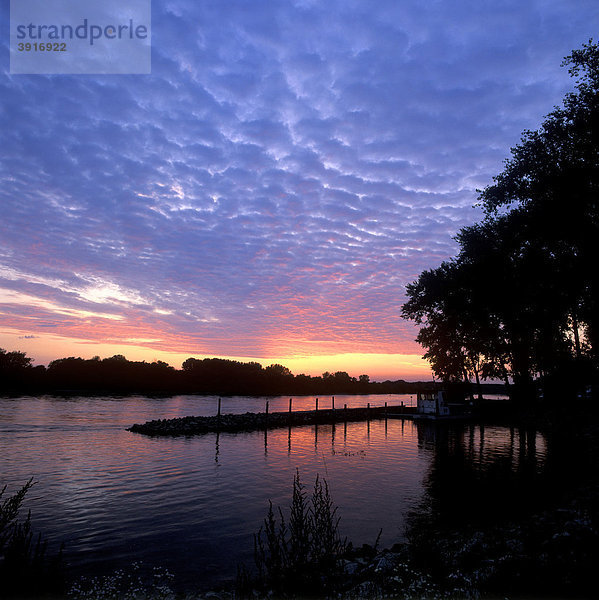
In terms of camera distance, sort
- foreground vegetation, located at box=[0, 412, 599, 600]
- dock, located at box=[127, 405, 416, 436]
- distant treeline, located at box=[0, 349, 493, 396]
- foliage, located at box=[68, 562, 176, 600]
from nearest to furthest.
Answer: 1. foreground vegetation, located at box=[0, 412, 599, 600]
2. foliage, located at box=[68, 562, 176, 600]
3. dock, located at box=[127, 405, 416, 436]
4. distant treeline, located at box=[0, 349, 493, 396]

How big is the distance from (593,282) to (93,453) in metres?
34.0

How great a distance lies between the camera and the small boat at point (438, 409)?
51750 millimetres

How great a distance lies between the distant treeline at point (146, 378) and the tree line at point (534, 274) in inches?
871

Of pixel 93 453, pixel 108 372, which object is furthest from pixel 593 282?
pixel 108 372

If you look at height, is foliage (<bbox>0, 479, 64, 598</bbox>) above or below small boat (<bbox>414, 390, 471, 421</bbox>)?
above

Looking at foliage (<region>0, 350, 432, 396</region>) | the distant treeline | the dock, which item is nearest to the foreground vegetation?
the dock

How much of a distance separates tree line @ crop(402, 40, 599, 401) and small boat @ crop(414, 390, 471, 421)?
316 cm

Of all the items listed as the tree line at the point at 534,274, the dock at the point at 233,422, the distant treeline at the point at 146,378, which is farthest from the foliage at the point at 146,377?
the tree line at the point at 534,274

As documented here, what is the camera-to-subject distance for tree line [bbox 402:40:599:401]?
2216cm

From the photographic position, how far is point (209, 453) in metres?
28.3

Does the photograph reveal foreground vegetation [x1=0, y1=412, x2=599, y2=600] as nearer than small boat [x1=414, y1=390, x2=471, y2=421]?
Yes

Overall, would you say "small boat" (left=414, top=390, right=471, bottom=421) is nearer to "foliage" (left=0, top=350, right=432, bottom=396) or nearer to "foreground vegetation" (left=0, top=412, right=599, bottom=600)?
"foreground vegetation" (left=0, top=412, right=599, bottom=600)

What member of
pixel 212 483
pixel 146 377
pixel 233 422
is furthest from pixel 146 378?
pixel 212 483

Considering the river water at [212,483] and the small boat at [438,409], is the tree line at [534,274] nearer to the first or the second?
the small boat at [438,409]
